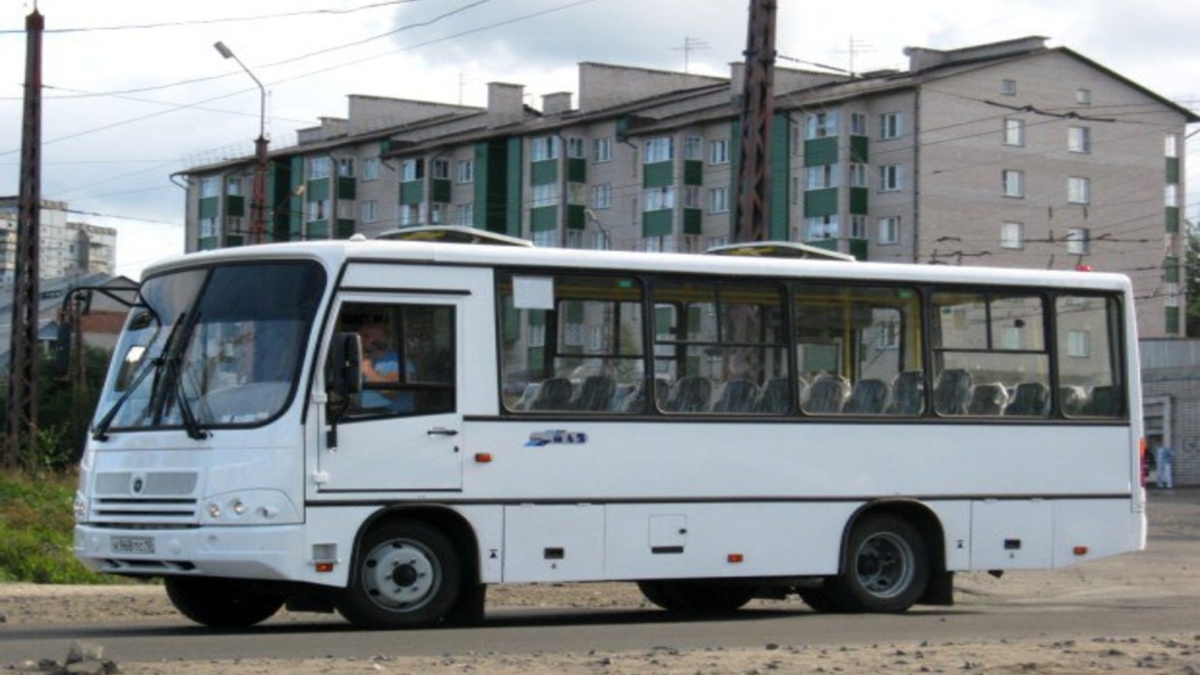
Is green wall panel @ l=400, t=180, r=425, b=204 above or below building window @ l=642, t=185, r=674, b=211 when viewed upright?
above

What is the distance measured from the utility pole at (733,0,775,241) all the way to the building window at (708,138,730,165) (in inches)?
2405

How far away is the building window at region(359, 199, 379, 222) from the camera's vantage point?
10294 cm

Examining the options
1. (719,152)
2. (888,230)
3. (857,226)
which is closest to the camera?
(888,230)

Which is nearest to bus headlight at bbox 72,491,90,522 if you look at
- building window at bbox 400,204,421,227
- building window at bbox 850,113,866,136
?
building window at bbox 850,113,866,136

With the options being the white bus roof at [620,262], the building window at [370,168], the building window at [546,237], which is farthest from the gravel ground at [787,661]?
the building window at [370,168]

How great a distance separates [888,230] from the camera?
266ft

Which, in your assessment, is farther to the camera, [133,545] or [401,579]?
[401,579]

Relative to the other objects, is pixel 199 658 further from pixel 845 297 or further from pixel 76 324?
pixel 845 297

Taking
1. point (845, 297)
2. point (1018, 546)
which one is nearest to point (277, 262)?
point (845, 297)

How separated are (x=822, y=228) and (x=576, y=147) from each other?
14.1m

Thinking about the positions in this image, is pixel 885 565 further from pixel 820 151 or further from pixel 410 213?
pixel 410 213

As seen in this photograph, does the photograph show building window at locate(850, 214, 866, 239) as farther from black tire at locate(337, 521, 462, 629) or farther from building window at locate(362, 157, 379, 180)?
black tire at locate(337, 521, 462, 629)

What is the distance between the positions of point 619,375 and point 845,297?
243 cm

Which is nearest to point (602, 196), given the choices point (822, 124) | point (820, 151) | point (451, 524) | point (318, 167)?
point (820, 151)
